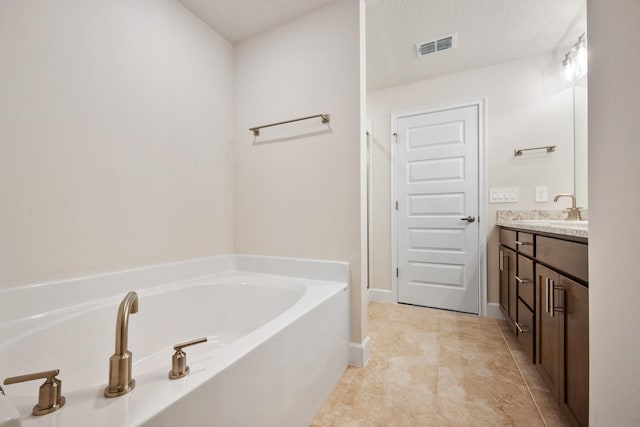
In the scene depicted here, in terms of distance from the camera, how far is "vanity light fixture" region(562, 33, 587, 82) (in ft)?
A: 6.32

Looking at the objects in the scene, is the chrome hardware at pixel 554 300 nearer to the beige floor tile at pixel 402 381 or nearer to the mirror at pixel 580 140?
the beige floor tile at pixel 402 381

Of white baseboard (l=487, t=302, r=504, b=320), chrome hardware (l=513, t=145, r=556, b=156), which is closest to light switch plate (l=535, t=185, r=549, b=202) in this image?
chrome hardware (l=513, t=145, r=556, b=156)

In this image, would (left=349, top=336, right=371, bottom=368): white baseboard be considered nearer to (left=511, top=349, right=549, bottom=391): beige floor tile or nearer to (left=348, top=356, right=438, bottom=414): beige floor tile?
(left=348, top=356, right=438, bottom=414): beige floor tile

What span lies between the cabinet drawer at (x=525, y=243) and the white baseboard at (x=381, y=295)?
1.34 metres

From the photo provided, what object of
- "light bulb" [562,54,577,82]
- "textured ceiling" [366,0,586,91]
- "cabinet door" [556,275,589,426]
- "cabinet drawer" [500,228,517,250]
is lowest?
"cabinet door" [556,275,589,426]

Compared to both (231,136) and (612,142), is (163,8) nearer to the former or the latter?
(231,136)

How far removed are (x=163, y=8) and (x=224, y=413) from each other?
6.91ft

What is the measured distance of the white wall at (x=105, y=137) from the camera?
1050 mm

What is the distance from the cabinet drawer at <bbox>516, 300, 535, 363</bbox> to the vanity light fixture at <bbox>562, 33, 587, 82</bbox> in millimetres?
1805

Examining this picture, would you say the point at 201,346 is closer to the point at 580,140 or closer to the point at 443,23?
the point at 443,23

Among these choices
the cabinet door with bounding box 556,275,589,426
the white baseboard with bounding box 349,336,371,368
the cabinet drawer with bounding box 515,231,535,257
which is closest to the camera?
the cabinet door with bounding box 556,275,589,426

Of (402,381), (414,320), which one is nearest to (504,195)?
(414,320)

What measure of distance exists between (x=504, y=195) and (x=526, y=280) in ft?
3.60

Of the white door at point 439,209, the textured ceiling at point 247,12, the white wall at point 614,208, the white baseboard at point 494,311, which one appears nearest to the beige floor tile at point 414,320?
the white door at point 439,209
